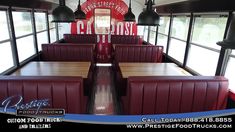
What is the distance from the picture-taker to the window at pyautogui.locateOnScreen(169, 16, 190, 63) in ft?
13.0

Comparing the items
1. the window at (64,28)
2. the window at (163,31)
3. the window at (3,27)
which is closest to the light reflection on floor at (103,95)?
the window at (163,31)

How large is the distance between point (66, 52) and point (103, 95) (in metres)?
1.23

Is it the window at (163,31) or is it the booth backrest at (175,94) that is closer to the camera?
the booth backrest at (175,94)

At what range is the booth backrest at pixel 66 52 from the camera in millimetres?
4164

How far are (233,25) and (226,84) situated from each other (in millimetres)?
1187

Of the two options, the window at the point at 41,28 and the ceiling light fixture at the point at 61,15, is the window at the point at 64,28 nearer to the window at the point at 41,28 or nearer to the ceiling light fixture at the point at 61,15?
the window at the point at 41,28

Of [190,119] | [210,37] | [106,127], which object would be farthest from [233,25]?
[210,37]

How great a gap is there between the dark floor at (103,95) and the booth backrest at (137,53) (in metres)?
0.74

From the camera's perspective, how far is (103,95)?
405cm

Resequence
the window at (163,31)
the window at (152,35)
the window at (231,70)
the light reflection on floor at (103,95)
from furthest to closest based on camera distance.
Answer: the window at (152,35), the window at (163,31), the light reflection on floor at (103,95), the window at (231,70)

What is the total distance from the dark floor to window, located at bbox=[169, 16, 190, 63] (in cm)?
164

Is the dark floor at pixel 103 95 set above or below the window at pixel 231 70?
below

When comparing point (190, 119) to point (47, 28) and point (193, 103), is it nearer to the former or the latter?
point (193, 103)

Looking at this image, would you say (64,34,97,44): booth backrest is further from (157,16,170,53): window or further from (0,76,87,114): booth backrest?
(0,76,87,114): booth backrest
